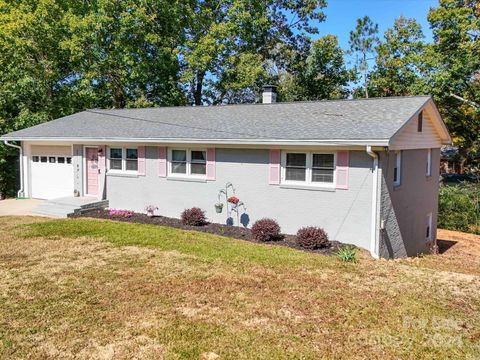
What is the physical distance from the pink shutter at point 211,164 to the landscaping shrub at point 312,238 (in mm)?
3718

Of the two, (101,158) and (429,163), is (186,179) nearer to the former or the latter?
(101,158)

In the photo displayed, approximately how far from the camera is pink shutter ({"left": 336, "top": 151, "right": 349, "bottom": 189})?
1011 centimetres

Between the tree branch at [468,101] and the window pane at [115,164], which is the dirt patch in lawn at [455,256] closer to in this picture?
the tree branch at [468,101]

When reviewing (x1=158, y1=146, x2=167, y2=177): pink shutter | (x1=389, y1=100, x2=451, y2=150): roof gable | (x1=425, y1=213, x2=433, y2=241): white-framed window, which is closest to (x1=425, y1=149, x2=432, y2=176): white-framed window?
(x1=389, y1=100, x2=451, y2=150): roof gable

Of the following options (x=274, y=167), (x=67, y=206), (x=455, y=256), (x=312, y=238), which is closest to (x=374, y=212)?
(x=312, y=238)

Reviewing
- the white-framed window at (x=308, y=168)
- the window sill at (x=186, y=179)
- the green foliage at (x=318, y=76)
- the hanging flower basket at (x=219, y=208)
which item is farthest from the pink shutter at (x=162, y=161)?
the green foliage at (x=318, y=76)

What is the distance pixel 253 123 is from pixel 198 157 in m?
2.11

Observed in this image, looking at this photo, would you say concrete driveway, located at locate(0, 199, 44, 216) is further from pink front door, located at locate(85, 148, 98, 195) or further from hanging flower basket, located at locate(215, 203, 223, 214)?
hanging flower basket, located at locate(215, 203, 223, 214)

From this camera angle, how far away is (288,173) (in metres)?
11.2

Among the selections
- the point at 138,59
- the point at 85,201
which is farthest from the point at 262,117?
the point at 138,59

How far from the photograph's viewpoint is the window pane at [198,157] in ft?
42.2

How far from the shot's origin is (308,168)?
1084cm

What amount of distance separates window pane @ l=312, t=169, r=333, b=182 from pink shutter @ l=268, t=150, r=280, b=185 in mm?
1056

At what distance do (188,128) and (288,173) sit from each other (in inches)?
166
